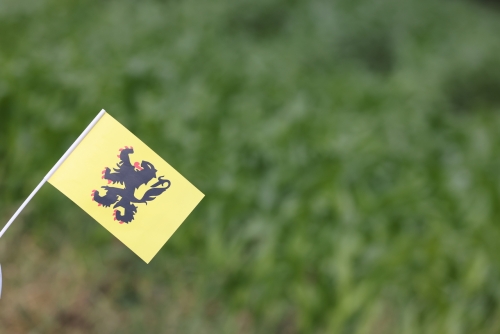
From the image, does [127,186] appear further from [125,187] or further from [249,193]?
[249,193]

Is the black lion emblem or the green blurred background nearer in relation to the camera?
the black lion emblem

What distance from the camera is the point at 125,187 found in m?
0.91

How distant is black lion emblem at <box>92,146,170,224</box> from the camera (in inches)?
35.6

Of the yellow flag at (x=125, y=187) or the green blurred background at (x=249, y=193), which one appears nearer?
the yellow flag at (x=125, y=187)

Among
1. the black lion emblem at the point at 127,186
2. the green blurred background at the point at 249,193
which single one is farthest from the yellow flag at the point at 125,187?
the green blurred background at the point at 249,193

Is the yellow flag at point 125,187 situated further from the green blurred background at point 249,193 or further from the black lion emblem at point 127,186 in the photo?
the green blurred background at point 249,193

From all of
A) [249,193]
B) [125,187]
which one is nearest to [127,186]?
[125,187]

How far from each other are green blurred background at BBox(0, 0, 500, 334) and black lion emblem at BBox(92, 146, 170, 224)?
980 millimetres

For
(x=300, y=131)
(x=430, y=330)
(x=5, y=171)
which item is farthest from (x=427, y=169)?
(x=5, y=171)

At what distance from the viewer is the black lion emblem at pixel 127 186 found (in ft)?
2.97

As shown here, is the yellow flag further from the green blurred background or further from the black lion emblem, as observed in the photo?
the green blurred background

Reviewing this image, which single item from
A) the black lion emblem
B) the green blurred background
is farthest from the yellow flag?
the green blurred background

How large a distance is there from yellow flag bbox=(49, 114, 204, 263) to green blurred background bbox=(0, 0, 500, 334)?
0.97m

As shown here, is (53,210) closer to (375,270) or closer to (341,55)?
(375,270)
